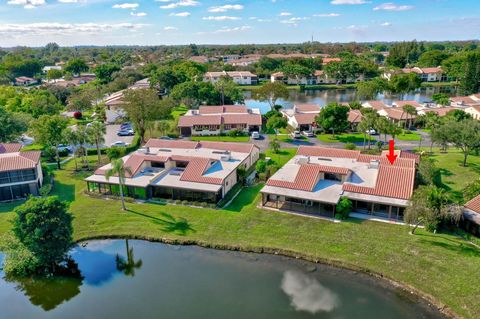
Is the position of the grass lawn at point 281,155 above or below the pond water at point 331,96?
below

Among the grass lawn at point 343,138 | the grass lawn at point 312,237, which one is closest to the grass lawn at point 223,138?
the grass lawn at point 343,138

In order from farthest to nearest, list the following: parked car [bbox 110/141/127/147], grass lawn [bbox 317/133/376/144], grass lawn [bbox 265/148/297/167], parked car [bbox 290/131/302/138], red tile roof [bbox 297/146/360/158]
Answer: parked car [bbox 290/131/302/138] → grass lawn [bbox 317/133/376/144] → parked car [bbox 110/141/127/147] → grass lawn [bbox 265/148/297/167] → red tile roof [bbox 297/146/360/158]

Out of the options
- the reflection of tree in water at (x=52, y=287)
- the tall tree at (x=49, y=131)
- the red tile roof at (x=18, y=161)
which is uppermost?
the tall tree at (x=49, y=131)

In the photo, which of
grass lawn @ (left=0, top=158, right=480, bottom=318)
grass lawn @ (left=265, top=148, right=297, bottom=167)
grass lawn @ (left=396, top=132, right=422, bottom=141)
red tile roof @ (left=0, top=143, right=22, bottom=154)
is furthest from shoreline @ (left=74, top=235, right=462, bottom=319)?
grass lawn @ (left=396, top=132, right=422, bottom=141)

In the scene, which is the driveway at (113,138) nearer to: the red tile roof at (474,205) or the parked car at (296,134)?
the parked car at (296,134)

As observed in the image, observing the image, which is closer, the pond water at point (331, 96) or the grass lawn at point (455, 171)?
the grass lawn at point (455, 171)

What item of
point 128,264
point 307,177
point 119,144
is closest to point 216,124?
point 119,144

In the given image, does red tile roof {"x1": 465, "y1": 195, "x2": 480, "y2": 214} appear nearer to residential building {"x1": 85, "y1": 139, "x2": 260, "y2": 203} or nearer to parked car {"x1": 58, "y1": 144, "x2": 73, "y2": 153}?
residential building {"x1": 85, "y1": 139, "x2": 260, "y2": 203}
